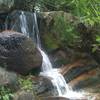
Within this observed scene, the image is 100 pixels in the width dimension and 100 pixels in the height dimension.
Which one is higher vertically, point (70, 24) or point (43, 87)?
point (70, 24)

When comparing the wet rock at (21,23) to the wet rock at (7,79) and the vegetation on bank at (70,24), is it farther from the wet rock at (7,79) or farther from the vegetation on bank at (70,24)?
the wet rock at (7,79)

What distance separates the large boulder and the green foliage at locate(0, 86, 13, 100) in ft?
3.69

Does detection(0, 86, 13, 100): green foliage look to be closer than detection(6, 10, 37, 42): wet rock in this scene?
Yes

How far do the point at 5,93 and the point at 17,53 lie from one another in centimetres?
173

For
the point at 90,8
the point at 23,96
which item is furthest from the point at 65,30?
the point at 90,8

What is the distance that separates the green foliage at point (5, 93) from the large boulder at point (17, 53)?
3.69 ft

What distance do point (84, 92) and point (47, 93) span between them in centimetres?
130

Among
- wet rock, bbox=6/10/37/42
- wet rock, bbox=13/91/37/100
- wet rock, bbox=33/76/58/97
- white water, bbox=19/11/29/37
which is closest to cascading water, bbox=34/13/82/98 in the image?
wet rock, bbox=33/76/58/97

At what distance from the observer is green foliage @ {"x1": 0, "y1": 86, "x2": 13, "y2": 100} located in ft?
22.0

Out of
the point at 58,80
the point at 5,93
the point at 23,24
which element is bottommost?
the point at 58,80

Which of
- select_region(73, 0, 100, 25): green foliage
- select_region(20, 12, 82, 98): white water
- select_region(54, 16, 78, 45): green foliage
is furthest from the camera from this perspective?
select_region(54, 16, 78, 45): green foliage

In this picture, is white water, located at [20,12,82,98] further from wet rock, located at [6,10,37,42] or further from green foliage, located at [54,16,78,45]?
green foliage, located at [54,16,78,45]

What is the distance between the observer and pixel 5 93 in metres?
6.89

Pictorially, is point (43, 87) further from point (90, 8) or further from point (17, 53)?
point (90, 8)
